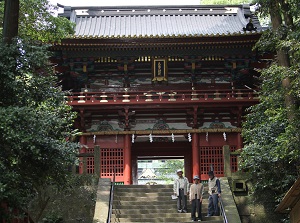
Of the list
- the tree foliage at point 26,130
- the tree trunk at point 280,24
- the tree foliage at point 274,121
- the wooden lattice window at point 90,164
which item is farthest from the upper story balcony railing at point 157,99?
the tree foliage at point 26,130

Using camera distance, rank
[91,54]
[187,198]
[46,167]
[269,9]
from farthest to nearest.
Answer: [91,54] < [187,198] < [269,9] < [46,167]

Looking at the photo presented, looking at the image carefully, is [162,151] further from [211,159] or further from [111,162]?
[111,162]

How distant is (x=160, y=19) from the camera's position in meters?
25.9

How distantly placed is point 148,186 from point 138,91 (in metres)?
5.36

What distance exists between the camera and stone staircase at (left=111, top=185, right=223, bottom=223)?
1440 cm

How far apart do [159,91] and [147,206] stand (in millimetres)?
6782

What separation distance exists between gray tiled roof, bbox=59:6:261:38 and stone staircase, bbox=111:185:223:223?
32.2 ft

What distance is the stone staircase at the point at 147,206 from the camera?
1440 cm

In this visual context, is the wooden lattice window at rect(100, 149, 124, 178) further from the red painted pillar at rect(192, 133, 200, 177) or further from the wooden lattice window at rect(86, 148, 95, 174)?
the red painted pillar at rect(192, 133, 200, 177)

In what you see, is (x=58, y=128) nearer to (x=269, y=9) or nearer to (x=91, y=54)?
(x=269, y=9)

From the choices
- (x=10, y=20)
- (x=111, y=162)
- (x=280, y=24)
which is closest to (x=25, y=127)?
(x=10, y=20)

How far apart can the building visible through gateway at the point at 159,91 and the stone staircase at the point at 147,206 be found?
13.0 ft

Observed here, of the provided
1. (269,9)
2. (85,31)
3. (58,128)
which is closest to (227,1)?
(85,31)

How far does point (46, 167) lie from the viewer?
10.5 metres
